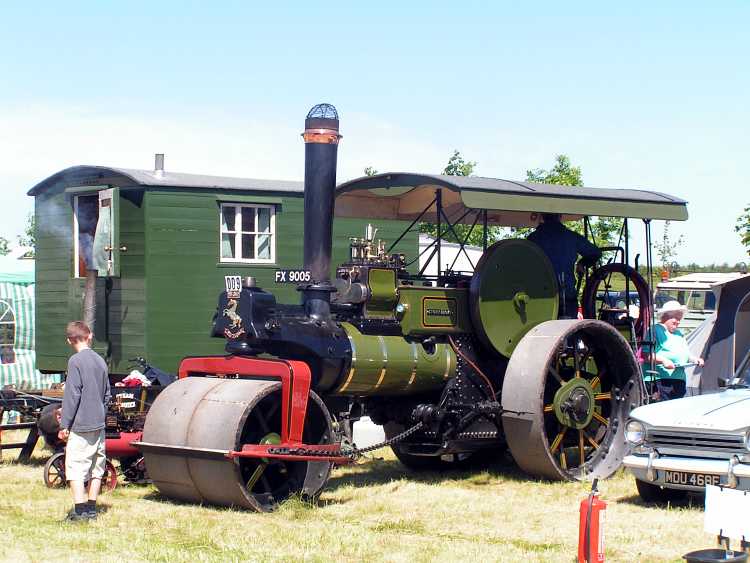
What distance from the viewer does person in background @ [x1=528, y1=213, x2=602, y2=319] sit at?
10852mm

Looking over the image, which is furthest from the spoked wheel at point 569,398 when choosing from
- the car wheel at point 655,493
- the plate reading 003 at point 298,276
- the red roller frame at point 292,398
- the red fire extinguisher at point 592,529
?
the red fire extinguisher at point 592,529

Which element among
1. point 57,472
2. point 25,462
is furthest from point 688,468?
point 25,462

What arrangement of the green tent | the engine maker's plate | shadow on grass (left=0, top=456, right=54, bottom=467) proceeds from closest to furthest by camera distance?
1. the engine maker's plate
2. shadow on grass (left=0, top=456, right=54, bottom=467)
3. the green tent

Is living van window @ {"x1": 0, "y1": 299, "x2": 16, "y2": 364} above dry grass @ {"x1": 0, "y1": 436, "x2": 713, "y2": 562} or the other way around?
above

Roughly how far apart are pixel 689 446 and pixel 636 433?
0.43m

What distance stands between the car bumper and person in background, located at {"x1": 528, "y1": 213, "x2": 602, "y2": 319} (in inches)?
106

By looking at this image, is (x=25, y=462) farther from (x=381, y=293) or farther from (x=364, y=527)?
(x=364, y=527)

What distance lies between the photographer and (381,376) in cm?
946

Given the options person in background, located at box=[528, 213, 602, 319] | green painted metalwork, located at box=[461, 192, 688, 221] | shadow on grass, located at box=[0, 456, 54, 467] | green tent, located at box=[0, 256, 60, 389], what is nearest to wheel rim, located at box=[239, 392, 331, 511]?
green painted metalwork, located at box=[461, 192, 688, 221]

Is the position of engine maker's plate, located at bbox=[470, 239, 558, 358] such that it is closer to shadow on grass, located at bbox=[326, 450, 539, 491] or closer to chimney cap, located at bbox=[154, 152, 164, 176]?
shadow on grass, located at bbox=[326, 450, 539, 491]

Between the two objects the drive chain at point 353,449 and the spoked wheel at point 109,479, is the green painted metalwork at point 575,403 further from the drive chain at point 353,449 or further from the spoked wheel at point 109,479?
the spoked wheel at point 109,479

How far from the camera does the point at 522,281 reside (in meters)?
10.3

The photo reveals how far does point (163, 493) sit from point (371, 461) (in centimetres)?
312

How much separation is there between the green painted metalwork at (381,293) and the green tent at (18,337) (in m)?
8.59
